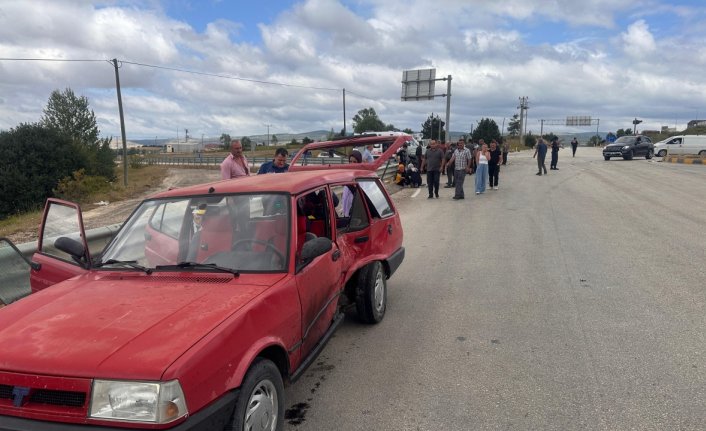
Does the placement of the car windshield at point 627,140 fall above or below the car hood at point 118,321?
above

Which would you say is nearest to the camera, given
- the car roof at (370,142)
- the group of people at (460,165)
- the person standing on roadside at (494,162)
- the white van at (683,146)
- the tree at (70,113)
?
the car roof at (370,142)

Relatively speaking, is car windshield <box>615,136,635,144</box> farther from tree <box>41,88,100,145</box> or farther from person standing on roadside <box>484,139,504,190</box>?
tree <box>41,88,100,145</box>

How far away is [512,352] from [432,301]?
1438 millimetres

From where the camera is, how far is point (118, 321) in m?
2.46

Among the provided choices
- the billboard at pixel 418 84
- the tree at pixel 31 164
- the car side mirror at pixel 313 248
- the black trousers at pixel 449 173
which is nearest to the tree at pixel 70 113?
the tree at pixel 31 164

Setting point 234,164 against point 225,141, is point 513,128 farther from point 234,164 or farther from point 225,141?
point 234,164

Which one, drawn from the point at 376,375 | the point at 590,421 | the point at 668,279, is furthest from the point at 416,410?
the point at 668,279

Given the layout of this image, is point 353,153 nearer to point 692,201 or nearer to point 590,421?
point 590,421

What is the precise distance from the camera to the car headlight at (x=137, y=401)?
204 centimetres

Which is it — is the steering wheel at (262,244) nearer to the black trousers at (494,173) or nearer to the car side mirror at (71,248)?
the car side mirror at (71,248)

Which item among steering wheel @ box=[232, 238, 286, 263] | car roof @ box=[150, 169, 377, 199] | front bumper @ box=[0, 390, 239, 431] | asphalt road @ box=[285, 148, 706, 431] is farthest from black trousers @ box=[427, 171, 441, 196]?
front bumper @ box=[0, 390, 239, 431]

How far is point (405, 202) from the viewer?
→ 1465 centimetres

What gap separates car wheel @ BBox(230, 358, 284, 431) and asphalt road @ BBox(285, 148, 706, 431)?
0.44m

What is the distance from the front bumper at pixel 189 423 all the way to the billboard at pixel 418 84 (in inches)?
1206
